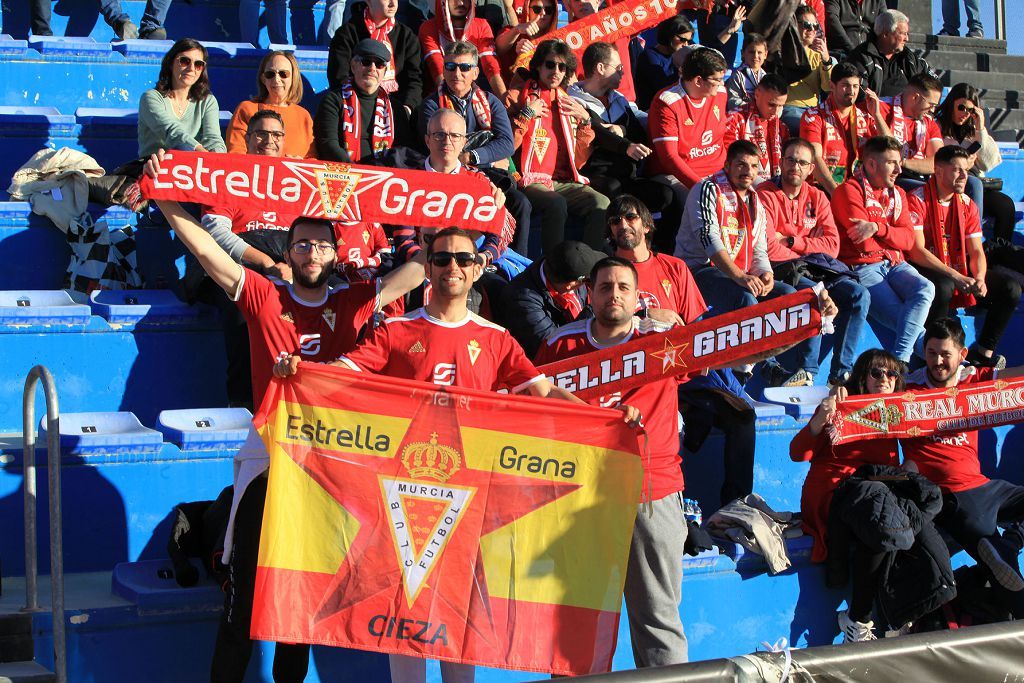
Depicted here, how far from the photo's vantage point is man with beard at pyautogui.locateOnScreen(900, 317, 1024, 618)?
21.2 feet

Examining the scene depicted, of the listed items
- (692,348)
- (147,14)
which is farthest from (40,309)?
(147,14)

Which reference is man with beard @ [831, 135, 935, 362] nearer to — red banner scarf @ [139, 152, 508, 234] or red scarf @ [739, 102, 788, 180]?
red scarf @ [739, 102, 788, 180]

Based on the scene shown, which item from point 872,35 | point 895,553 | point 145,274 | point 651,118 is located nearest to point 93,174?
point 145,274

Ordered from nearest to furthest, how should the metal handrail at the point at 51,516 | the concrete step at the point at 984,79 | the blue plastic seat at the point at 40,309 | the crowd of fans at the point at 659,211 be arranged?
1. the metal handrail at the point at 51,516
2. the crowd of fans at the point at 659,211
3. the blue plastic seat at the point at 40,309
4. the concrete step at the point at 984,79

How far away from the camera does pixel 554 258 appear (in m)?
6.66

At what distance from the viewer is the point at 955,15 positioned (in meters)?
13.0

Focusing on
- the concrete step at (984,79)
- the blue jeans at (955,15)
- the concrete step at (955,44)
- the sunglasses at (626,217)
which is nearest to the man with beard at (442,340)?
the sunglasses at (626,217)

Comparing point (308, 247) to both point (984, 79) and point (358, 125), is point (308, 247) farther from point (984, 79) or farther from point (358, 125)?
point (984, 79)

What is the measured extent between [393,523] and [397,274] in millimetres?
1123

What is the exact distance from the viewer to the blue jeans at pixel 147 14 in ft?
32.8

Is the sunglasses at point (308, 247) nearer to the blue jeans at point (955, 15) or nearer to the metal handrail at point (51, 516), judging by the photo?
the metal handrail at point (51, 516)

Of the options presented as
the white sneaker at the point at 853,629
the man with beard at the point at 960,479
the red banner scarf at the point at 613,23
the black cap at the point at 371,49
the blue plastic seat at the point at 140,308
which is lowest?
the white sneaker at the point at 853,629

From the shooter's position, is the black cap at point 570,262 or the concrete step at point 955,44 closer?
the black cap at point 570,262

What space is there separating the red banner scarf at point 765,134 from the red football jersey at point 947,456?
2.71 metres
